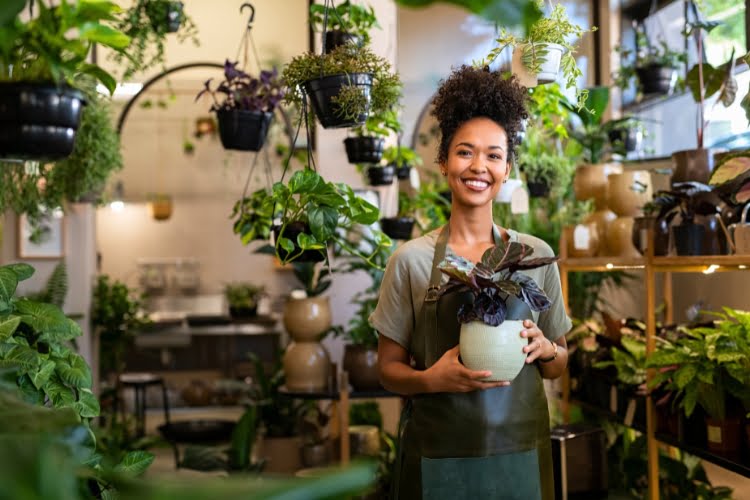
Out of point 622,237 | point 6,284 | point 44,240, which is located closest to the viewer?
point 6,284

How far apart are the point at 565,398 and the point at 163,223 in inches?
281

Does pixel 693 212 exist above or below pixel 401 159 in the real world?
below

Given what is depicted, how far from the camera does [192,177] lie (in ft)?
34.3

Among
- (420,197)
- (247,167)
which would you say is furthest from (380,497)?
(247,167)

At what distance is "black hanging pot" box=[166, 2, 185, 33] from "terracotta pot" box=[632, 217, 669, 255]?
92.7 inches

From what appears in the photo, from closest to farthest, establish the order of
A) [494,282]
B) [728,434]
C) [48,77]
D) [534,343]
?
[48,77]
[494,282]
[534,343]
[728,434]

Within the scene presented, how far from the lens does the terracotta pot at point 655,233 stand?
Answer: 132 inches

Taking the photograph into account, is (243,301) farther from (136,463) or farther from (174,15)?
(136,463)

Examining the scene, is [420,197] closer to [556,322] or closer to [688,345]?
[688,345]

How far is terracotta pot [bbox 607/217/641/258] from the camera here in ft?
12.9

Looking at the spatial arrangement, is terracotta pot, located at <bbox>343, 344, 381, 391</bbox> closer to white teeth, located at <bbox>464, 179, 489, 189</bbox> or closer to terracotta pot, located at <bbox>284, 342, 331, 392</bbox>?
terracotta pot, located at <bbox>284, 342, 331, 392</bbox>

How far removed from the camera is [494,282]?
1.82 metres

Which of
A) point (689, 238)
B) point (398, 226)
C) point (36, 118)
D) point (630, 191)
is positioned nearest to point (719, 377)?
point (689, 238)

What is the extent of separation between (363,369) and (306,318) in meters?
0.40
